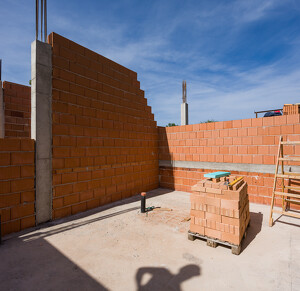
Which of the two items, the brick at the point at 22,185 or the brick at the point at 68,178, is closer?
the brick at the point at 22,185

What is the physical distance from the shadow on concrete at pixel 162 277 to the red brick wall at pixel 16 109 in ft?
21.8

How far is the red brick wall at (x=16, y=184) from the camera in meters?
4.11

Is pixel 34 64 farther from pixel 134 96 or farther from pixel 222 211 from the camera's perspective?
pixel 222 211

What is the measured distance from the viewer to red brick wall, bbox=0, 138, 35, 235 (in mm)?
4109

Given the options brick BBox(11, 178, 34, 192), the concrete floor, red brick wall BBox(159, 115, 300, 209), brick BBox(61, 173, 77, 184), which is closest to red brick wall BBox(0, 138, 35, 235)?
brick BBox(11, 178, 34, 192)

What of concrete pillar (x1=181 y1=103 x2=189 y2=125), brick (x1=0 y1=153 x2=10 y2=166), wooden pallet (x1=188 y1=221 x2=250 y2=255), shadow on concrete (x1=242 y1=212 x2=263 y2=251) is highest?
concrete pillar (x1=181 y1=103 x2=189 y2=125)

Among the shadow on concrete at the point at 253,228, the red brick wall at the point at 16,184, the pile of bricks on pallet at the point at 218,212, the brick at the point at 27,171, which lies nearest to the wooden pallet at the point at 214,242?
the pile of bricks on pallet at the point at 218,212

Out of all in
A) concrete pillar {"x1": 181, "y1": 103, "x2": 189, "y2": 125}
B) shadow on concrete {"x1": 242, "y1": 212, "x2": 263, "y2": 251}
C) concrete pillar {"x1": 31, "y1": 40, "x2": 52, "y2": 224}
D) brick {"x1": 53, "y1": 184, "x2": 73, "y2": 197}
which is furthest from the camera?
concrete pillar {"x1": 181, "y1": 103, "x2": 189, "y2": 125}

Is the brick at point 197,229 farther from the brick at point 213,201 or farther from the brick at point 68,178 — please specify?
the brick at point 68,178

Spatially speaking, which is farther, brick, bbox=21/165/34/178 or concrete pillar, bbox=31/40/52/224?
concrete pillar, bbox=31/40/52/224

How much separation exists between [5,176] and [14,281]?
224cm

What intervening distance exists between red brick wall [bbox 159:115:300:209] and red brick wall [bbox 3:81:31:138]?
562cm

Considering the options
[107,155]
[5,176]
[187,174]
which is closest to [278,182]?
[187,174]

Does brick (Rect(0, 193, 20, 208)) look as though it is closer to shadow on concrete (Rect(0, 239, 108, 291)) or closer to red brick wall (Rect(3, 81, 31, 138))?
shadow on concrete (Rect(0, 239, 108, 291))
